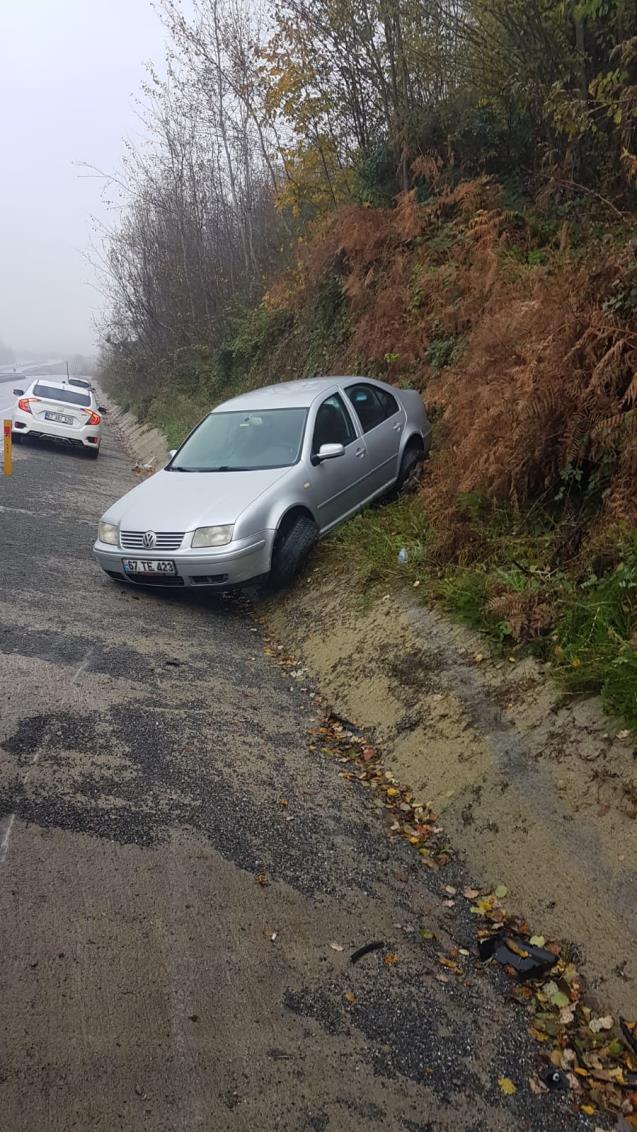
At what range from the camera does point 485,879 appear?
402 cm

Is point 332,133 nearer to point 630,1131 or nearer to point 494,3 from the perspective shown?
point 494,3

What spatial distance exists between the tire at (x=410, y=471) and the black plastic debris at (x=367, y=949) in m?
6.63

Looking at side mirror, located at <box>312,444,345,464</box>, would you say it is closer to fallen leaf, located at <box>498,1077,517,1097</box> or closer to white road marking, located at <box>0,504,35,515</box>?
white road marking, located at <box>0,504,35,515</box>

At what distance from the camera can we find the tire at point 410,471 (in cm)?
978

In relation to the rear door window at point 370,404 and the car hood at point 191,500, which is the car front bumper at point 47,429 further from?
the car hood at point 191,500

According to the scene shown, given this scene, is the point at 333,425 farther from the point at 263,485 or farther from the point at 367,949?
the point at 367,949

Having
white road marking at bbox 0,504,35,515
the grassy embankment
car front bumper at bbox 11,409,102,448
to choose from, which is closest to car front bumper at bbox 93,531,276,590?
the grassy embankment

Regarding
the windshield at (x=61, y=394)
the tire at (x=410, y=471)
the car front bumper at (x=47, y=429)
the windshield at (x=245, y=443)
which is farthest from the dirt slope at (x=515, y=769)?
the windshield at (x=61, y=394)

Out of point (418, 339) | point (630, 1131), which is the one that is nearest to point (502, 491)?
point (630, 1131)

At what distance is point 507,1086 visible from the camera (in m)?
2.88

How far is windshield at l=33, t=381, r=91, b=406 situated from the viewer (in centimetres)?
1939

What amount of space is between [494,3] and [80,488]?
30.5ft

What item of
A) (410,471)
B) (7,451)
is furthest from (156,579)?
(7,451)

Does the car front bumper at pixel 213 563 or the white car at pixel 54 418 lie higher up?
the car front bumper at pixel 213 563
